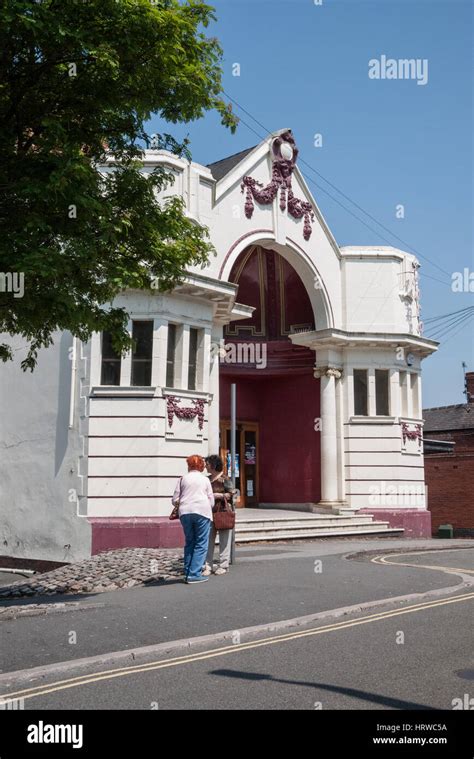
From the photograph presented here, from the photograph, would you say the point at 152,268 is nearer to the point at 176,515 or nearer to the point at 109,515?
the point at 176,515

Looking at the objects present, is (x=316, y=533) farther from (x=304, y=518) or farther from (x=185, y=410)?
(x=185, y=410)

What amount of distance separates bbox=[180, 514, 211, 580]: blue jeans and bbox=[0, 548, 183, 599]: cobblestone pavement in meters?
1.01

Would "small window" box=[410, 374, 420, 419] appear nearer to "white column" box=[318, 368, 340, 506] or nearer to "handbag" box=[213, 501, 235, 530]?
"white column" box=[318, 368, 340, 506]

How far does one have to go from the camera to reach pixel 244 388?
27062 millimetres

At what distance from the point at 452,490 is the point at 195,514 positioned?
25.8 m

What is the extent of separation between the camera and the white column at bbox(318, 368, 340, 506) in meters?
24.5

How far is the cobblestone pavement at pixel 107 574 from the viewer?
12508mm

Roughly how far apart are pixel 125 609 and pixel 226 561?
3721 mm

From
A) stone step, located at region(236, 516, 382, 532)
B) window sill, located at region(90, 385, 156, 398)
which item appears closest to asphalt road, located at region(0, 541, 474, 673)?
window sill, located at region(90, 385, 156, 398)

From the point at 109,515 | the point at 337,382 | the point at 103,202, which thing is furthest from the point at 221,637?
the point at 337,382

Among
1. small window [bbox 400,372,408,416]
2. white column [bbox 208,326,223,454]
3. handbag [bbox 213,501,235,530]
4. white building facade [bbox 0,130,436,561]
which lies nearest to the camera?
handbag [bbox 213,501,235,530]

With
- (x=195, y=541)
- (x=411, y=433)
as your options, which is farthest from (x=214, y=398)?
(x=195, y=541)

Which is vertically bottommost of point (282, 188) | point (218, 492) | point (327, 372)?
point (218, 492)

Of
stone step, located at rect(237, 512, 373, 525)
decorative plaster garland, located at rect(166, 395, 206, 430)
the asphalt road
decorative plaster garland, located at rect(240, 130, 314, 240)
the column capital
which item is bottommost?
the asphalt road
